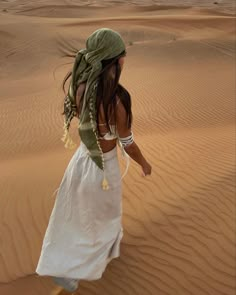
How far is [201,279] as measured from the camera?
3.92 m

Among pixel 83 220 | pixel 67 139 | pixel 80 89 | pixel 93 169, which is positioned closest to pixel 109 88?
pixel 80 89

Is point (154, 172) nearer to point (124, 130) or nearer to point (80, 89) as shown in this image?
point (124, 130)

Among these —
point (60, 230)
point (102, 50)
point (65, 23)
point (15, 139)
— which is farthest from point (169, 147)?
point (65, 23)

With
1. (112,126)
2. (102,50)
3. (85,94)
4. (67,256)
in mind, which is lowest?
(67,256)

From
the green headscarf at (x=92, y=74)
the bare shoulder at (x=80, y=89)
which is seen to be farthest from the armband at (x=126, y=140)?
the bare shoulder at (x=80, y=89)

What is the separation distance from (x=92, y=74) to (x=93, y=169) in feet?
2.44

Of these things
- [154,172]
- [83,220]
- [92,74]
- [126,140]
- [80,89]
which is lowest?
[154,172]

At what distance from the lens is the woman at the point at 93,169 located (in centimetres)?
282

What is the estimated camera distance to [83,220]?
3.26m

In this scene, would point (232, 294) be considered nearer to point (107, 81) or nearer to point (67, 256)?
point (67, 256)

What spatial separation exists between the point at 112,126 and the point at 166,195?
7.57ft

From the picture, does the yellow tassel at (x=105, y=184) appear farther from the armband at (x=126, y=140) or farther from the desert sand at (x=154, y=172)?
the desert sand at (x=154, y=172)

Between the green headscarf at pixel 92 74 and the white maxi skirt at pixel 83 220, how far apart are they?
0.12 metres

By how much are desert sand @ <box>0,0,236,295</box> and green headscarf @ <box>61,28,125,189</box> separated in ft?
4.72
